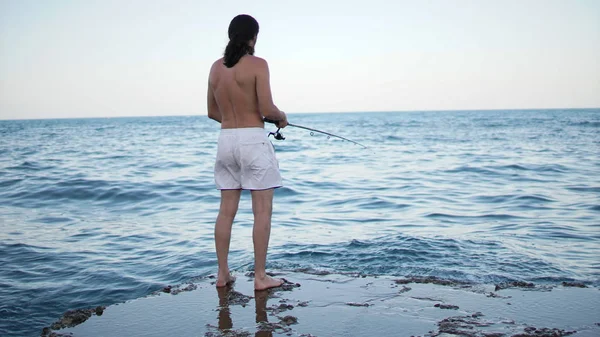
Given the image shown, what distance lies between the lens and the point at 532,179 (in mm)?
12117

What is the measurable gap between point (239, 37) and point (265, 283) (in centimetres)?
173

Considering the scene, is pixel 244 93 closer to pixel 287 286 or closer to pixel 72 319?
pixel 287 286

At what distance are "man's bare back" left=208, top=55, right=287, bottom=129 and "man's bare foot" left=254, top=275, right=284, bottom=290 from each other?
1094 mm

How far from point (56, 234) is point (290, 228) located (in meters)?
3.02

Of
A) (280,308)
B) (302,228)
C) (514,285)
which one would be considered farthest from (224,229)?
(302,228)

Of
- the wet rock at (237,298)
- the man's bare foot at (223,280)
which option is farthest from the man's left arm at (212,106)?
the wet rock at (237,298)

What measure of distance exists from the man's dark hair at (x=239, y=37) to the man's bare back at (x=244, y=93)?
4 centimetres

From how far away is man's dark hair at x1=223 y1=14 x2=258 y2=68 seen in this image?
3.67 meters

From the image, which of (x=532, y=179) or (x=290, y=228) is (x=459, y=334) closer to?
(x=290, y=228)

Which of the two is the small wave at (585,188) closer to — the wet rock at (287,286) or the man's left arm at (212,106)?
the wet rock at (287,286)

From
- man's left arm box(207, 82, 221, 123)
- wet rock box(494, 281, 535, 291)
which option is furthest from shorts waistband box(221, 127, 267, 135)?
wet rock box(494, 281, 535, 291)

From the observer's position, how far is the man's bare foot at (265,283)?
3857 mm

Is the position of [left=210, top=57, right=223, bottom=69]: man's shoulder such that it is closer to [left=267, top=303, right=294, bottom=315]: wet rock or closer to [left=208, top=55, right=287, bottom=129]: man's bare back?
[left=208, top=55, right=287, bottom=129]: man's bare back

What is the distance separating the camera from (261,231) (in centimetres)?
390
